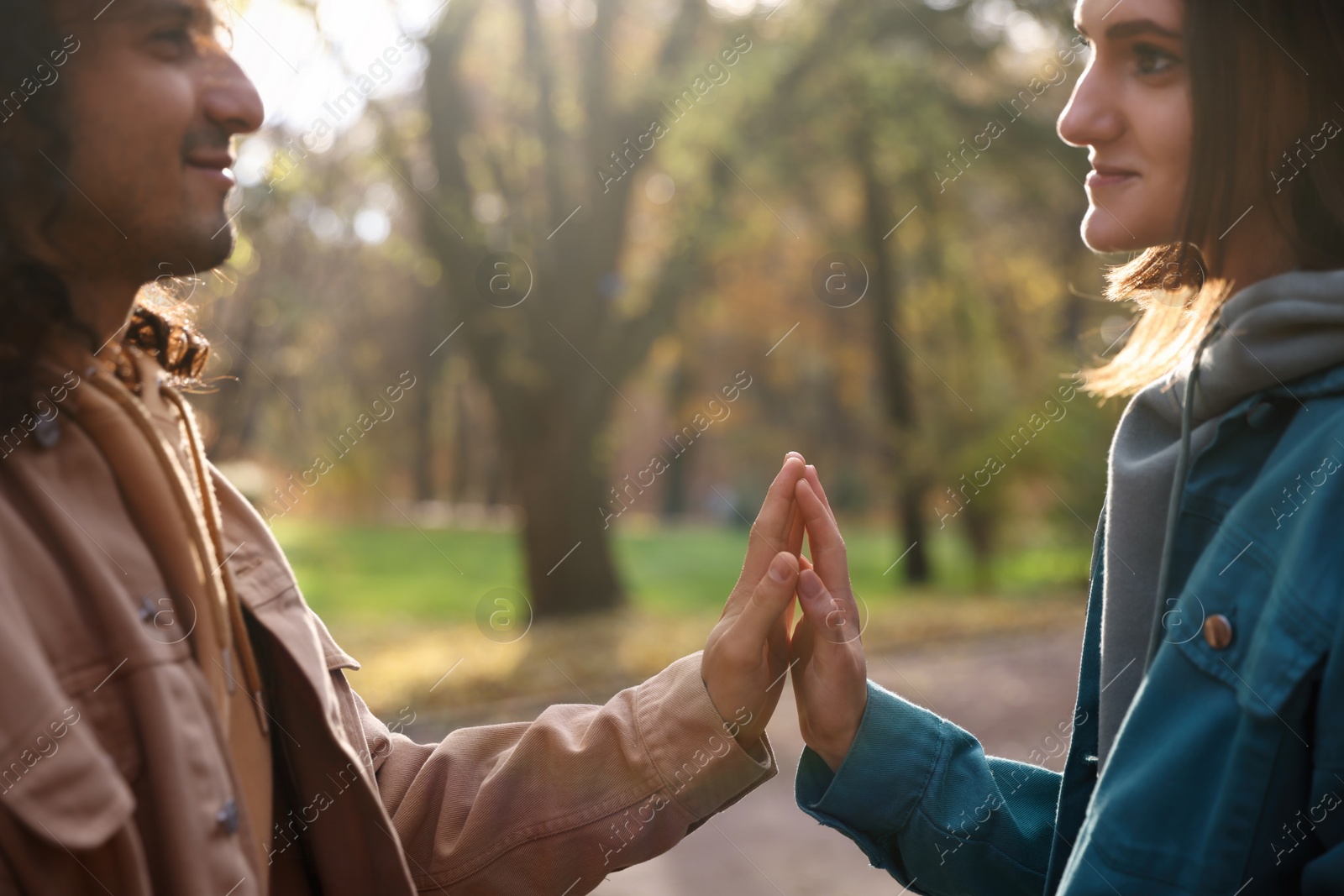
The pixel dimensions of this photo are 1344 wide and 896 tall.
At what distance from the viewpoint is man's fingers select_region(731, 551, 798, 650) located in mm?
2068

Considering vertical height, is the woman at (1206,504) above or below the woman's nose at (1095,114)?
below

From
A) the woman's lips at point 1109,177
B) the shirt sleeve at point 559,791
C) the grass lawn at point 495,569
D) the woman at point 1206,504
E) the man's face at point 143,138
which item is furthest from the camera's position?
the grass lawn at point 495,569

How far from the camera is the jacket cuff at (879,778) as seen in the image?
205 centimetres

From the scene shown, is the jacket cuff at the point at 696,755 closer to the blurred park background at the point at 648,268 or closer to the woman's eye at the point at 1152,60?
the woman's eye at the point at 1152,60

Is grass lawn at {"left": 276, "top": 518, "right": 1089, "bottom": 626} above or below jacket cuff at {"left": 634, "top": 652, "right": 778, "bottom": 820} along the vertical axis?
below

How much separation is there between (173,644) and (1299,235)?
1.68 meters

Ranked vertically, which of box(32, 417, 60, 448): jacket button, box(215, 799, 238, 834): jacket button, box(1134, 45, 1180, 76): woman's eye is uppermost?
box(1134, 45, 1180, 76): woman's eye

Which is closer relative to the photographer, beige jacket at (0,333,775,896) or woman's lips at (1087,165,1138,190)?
beige jacket at (0,333,775,896)

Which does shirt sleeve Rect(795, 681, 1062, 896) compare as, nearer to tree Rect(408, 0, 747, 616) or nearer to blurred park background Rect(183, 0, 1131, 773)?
blurred park background Rect(183, 0, 1131, 773)

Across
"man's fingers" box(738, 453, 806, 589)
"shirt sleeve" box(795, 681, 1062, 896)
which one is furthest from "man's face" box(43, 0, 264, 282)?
"shirt sleeve" box(795, 681, 1062, 896)

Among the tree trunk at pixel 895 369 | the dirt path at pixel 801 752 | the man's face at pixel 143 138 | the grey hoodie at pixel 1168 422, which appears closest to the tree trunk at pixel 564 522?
the dirt path at pixel 801 752

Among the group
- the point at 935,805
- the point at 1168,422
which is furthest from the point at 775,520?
the point at 1168,422

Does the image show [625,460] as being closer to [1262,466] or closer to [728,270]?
[728,270]

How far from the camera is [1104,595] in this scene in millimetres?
1702
